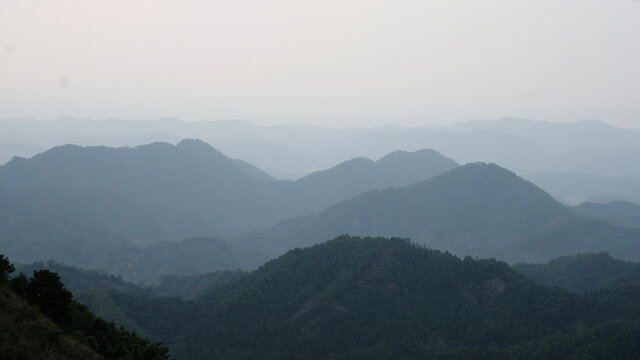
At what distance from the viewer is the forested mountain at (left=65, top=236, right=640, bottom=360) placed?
9331cm

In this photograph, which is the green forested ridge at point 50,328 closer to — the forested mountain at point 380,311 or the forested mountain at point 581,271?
the forested mountain at point 380,311

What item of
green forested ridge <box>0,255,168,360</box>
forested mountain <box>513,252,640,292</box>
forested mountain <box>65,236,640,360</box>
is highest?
green forested ridge <box>0,255,168,360</box>

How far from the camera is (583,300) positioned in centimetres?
9844

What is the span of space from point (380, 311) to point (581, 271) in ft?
222

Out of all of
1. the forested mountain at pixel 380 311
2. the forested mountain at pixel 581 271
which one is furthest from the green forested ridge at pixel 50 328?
the forested mountain at pixel 581 271

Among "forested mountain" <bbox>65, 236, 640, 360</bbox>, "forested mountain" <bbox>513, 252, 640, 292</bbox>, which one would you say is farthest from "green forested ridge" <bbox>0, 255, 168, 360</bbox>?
"forested mountain" <bbox>513, 252, 640, 292</bbox>

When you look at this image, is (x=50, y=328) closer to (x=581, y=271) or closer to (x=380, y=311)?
(x=380, y=311)

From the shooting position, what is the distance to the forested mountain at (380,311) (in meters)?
93.3

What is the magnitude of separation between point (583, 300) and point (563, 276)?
48036mm

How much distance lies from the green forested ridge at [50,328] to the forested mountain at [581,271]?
113m

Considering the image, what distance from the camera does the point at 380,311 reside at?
4045 inches

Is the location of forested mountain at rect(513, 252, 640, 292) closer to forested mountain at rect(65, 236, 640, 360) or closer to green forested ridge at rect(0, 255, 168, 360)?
forested mountain at rect(65, 236, 640, 360)

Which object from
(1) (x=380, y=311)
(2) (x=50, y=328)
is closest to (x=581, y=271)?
(1) (x=380, y=311)

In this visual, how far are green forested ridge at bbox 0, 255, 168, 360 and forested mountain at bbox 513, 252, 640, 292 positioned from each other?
11304 cm
